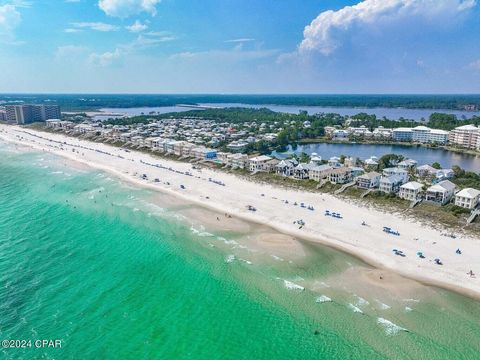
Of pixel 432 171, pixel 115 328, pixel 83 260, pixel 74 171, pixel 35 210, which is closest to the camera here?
pixel 115 328

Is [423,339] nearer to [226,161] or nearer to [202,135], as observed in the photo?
[226,161]

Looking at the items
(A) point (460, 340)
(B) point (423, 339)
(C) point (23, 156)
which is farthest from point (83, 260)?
(C) point (23, 156)

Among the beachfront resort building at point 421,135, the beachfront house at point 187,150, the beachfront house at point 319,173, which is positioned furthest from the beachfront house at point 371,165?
the beachfront resort building at point 421,135

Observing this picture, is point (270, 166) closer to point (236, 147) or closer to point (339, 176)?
point (339, 176)

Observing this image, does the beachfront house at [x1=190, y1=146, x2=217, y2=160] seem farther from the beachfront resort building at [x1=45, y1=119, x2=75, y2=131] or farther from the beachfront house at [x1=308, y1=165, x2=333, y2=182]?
the beachfront resort building at [x1=45, y1=119, x2=75, y2=131]

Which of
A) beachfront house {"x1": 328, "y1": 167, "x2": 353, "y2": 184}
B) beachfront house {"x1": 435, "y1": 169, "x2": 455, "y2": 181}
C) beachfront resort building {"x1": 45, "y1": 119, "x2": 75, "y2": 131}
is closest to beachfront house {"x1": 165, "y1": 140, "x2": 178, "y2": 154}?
beachfront house {"x1": 328, "y1": 167, "x2": 353, "y2": 184}

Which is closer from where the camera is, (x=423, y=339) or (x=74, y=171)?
(x=423, y=339)
